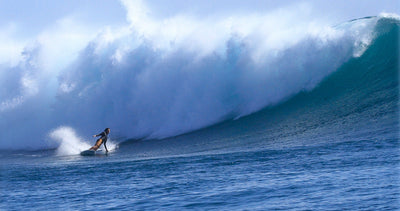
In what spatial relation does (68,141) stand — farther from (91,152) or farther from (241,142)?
(241,142)

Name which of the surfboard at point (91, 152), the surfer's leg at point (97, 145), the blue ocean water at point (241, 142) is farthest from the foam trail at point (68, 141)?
the surfboard at point (91, 152)

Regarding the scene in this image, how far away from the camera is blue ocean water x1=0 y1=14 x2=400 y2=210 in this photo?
9.08m

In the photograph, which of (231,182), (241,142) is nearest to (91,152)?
(241,142)

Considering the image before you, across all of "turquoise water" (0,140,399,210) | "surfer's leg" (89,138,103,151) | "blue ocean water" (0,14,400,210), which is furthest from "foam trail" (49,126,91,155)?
"turquoise water" (0,140,399,210)

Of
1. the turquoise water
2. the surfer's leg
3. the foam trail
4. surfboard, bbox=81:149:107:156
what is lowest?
the turquoise water

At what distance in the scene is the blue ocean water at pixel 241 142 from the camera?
29.8 ft

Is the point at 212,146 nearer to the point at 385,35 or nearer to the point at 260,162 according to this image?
the point at 260,162

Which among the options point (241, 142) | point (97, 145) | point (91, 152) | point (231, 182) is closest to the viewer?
point (231, 182)

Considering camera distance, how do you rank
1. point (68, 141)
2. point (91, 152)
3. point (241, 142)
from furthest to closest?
point (68, 141) → point (91, 152) → point (241, 142)

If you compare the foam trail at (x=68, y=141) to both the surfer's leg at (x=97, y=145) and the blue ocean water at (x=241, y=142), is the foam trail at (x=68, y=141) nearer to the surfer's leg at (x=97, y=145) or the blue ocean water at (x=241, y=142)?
the blue ocean water at (x=241, y=142)

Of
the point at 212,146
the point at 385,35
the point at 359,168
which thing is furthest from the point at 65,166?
the point at 385,35

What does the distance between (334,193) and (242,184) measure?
1793 mm

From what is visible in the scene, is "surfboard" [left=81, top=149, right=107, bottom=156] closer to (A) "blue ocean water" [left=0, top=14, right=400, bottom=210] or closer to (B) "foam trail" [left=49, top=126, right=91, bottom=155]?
(A) "blue ocean water" [left=0, top=14, right=400, bottom=210]

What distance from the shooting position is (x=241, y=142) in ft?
51.3
